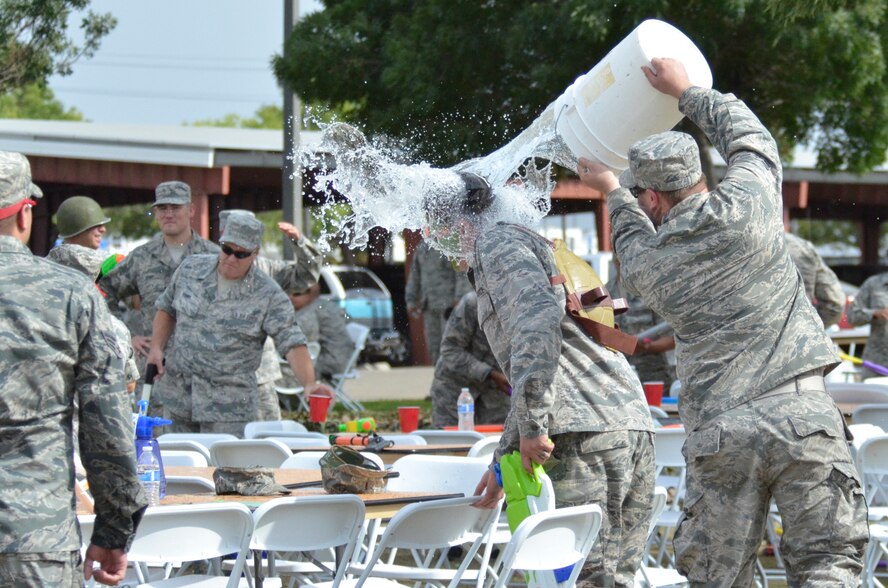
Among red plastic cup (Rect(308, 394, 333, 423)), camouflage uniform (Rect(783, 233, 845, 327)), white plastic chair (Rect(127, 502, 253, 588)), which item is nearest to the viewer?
white plastic chair (Rect(127, 502, 253, 588))

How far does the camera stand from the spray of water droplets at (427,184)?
475 cm

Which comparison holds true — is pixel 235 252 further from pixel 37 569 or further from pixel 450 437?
pixel 37 569

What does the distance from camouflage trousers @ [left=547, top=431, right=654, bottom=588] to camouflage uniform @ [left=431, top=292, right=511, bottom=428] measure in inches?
143

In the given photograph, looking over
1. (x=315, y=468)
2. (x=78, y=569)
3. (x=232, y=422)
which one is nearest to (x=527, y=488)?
(x=78, y=569)

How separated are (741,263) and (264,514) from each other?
5.42ft

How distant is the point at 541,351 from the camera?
4.21 meters

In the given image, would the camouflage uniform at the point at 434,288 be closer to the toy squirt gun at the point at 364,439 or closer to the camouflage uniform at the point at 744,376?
the toy squirt gun at the point at 364,439

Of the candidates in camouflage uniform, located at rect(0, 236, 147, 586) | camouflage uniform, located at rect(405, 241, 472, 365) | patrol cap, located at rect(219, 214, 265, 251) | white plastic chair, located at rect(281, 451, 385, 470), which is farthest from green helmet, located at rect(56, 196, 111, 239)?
camouflage uniform, located at rect(405, 241, 472, 365)

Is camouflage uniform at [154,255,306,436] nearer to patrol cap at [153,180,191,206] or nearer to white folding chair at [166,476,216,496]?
patrol cap at [153,180,191,206]

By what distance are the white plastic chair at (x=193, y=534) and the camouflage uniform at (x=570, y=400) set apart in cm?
90

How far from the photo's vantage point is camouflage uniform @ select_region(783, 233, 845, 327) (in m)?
9.46

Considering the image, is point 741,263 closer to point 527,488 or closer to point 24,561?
point 527,488

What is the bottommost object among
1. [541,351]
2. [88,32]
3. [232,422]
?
[232,422]

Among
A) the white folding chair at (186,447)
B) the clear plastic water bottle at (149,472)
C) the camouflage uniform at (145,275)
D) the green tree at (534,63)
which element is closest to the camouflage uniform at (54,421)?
the clear plastic water bottle at (149,472)
